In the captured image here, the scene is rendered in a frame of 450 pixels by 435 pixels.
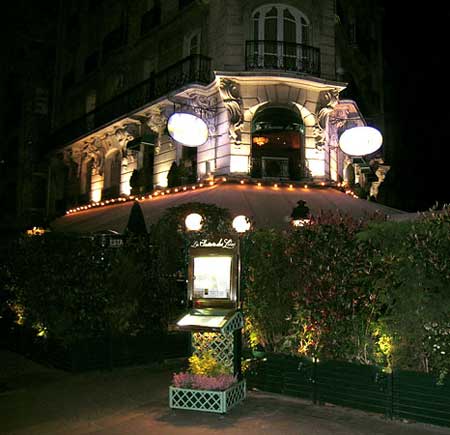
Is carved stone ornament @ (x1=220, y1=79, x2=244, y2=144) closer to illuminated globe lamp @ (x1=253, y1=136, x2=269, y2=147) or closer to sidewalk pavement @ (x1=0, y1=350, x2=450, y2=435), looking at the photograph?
illuminated globe lamp @ (x1=253, y1=136, x2=269, y2=147)

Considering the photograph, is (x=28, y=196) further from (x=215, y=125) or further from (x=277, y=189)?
(x=277, y=189)

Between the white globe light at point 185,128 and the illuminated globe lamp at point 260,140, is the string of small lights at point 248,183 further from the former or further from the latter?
the white globe light at point 185,128

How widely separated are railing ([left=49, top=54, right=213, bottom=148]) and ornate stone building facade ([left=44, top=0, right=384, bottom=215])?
0.18ft

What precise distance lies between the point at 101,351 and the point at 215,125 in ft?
31.5

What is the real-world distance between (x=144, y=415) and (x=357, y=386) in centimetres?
272

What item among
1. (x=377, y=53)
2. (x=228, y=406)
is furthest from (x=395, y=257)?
(x=377, y=53)

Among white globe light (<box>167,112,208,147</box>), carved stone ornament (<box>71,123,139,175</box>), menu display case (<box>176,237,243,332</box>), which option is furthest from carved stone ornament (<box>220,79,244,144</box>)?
menu display case (<box>176,237,243,332</box>)

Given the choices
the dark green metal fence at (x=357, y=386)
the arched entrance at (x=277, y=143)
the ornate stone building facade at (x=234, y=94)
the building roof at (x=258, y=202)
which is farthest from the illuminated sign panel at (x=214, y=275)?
the arched entrance at (x=277, y=143)

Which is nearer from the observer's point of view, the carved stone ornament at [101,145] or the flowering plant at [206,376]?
the flowering plant at [206,376]

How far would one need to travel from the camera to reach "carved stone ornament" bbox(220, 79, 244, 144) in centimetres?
1633

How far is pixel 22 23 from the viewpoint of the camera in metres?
31.0

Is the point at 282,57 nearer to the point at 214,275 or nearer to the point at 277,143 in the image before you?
the point at 277,143

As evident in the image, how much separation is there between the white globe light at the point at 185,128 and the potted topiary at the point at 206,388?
28.1 ft

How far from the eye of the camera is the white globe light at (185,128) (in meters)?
14.4
